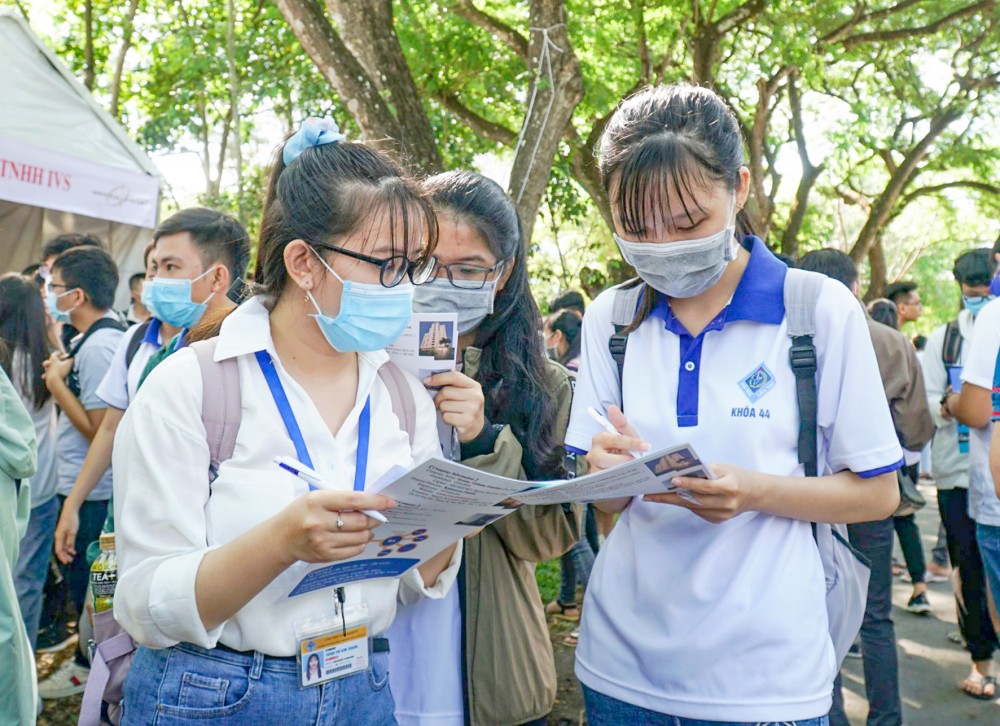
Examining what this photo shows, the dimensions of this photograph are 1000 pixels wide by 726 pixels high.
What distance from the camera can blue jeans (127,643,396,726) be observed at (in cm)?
171

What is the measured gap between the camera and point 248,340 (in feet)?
6.08

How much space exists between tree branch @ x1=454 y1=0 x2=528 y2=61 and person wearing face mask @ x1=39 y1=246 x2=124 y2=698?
16.9 ft

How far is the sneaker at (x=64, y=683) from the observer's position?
4.59 m

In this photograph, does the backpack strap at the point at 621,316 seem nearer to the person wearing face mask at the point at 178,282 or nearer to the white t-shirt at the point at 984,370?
the white t-shirt at the point at 984,370

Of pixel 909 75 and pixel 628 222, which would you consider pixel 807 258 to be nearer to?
pixel 628 222

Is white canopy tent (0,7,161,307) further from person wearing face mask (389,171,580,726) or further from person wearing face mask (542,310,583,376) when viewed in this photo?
person wearing face mask (389,171,580,726)

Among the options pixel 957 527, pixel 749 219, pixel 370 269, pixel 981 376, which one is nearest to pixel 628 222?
pixel 749 219

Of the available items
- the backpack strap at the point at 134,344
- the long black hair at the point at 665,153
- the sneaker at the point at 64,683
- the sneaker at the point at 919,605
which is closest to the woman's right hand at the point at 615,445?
the long black hair at the point at 665,153

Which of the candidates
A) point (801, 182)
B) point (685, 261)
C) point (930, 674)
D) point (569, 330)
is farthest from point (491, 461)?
point (801, 182)

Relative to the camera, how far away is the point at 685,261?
201cm

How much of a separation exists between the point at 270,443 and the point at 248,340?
0.22 metres

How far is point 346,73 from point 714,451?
4469 mm

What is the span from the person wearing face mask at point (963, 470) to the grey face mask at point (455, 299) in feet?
9.81

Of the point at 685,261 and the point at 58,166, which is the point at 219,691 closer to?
the point at 685,261
